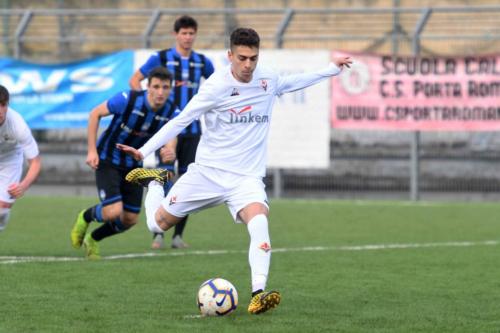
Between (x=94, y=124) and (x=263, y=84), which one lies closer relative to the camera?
(x=263, y=84)

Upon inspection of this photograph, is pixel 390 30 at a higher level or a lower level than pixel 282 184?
higher

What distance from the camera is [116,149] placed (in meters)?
10.7

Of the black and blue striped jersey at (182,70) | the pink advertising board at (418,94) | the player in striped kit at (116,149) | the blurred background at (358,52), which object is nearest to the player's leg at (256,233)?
the player in striped kit at (116,149)

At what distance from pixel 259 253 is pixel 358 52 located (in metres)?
10.6

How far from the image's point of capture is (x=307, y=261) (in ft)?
34.7

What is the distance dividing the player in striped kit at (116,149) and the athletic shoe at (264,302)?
305 centimetres

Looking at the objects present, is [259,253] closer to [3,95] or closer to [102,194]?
[3,95]

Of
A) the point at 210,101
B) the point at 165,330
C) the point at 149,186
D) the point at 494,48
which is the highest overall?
the point at 494,48

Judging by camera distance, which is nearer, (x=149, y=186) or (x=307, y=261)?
(x=149, y=186)

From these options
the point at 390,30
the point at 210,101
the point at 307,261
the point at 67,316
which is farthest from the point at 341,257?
the point at 390,30

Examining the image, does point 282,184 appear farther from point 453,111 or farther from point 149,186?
point 149,186

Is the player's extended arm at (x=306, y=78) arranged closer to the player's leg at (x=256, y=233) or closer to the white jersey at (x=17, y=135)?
the player's leg at (x=256, y=233)

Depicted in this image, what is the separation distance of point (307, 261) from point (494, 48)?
342 inches

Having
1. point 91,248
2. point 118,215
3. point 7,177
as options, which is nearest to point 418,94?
point 118,215
